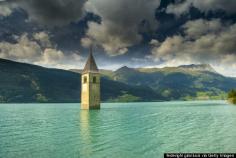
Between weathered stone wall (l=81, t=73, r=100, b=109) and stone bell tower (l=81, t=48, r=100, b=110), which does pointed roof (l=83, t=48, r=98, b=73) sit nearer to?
stone bell tower (l=81, t=48, r=100, b=110)

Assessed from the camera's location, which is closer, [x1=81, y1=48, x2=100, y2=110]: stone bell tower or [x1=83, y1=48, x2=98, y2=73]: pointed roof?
[x1=81, y1=48, x2=100, y2=110]: stone bell tower

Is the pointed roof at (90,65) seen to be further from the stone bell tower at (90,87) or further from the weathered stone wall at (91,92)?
the weathered stone wall at (91,92)

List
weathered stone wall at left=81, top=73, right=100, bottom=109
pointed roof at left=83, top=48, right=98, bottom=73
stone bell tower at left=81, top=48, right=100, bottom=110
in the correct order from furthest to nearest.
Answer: pointed roof at left=83, top=48, right=98, bottom=73
stone bell tower at left=81, top=48, right=100, bottom=110
weathered stone wall at left=81, top=73, right=100, bottom=109

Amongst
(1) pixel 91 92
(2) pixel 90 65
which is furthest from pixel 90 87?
(2) pixel 90 65

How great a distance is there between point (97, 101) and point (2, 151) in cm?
9625

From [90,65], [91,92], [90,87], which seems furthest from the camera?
[90,65]

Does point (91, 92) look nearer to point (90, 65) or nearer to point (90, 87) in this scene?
point (90, 87)

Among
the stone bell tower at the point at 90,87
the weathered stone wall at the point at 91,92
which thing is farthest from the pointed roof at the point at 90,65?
the weathered stone wall at the point at 91,92

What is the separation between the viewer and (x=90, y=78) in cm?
12381

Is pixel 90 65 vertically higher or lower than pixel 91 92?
higher

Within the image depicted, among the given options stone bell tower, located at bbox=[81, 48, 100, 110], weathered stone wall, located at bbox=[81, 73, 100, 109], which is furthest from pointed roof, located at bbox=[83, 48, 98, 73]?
weathered stone wall, located at bbox=[81, 73, 100, 109]

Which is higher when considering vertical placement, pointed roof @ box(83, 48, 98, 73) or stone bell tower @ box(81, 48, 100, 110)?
pointed roof @ box(83, 48, 98, 73)

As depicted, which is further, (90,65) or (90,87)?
(90,65)

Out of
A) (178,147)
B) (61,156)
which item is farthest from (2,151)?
(178,147)
